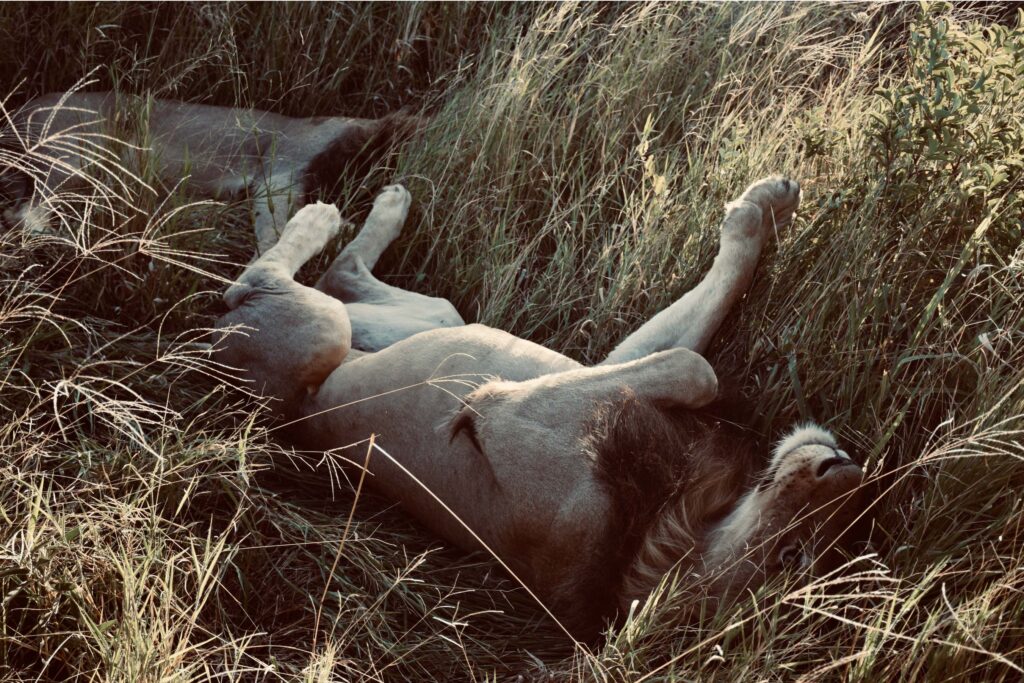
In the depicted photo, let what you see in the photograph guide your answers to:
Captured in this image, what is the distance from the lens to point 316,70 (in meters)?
4.43

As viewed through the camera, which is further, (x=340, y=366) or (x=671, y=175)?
(x=671, y=175)

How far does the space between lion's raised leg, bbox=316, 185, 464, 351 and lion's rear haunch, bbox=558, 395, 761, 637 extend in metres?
1.01

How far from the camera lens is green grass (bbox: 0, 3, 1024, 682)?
221 cm

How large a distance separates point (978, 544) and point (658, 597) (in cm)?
75

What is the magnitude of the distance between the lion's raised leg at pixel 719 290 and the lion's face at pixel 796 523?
73 centimetres

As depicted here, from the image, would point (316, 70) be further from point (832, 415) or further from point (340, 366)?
point (832, 415)

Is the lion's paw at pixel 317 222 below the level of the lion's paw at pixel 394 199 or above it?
below

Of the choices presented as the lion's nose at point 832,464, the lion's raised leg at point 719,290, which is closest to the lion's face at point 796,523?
the lion's nose at point 832,464

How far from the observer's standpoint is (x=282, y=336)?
3.32m

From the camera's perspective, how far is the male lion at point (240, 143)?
12.5ft

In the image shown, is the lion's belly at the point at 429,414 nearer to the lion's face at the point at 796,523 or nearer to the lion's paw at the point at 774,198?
the lion's face at the point at 796,523

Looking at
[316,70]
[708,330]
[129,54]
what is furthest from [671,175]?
[129,54]

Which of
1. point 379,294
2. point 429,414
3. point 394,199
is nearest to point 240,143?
point 394,199

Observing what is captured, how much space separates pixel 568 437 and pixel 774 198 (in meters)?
1.17
